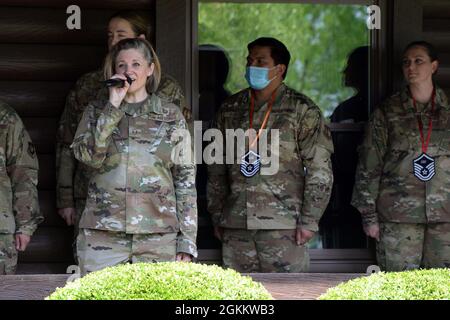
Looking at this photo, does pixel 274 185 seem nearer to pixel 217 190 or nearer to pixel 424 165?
pixel 217 190

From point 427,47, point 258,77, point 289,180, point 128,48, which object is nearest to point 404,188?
point 289,180

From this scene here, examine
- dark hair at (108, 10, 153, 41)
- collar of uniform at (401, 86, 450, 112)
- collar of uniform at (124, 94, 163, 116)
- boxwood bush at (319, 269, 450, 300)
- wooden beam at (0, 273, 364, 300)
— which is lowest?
wooden beam at (0, 273, 364, 300)

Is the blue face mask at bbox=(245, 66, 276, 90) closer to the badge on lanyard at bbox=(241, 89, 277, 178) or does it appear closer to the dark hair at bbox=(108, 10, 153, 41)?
the badge on lanyard at bbox=(241, 89, 277, 178)

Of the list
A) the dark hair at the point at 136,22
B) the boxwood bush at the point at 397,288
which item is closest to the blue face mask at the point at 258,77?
the dark hair at the point at 136,22

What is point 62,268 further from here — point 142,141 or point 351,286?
point 351,286

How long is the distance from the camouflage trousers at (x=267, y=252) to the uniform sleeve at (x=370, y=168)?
527mm

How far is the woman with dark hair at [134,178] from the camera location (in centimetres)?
567

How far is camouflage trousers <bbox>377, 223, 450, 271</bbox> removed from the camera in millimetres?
7168

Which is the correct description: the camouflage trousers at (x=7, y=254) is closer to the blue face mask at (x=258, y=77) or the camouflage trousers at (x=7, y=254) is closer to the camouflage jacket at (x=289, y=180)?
the camouflage jacket at (x=289, y=180)

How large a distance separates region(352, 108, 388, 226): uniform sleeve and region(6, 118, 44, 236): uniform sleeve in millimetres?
2118

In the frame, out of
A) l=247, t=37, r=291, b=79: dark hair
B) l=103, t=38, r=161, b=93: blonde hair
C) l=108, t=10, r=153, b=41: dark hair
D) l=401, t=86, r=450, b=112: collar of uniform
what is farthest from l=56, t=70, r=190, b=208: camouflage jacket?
l=401, t=86, r=450, b=112: collar of uniform

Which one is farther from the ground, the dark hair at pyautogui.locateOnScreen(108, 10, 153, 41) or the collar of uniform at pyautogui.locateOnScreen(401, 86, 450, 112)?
the dark hair at pyautogui.locateOnScreen(108, 10, 153, 41)
